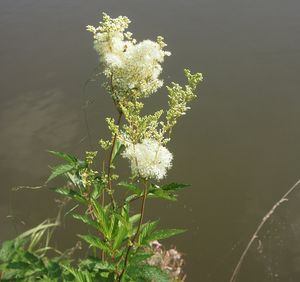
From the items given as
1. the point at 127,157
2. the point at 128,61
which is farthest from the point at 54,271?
the point at 128,61

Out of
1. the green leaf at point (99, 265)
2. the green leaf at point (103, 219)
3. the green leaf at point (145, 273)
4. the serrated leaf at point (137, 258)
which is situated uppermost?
the green leaf at point (103, 219)

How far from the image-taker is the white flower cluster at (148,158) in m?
2.43

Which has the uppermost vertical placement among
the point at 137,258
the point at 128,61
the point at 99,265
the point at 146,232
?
the point at 128,61

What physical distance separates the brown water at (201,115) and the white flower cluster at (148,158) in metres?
2.50

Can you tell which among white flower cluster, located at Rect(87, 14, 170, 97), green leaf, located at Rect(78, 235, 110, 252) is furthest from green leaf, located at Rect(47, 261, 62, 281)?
white flower cluster, located at Rect(87, 14, 170, 97)

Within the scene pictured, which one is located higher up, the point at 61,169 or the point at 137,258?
the point at 61,169

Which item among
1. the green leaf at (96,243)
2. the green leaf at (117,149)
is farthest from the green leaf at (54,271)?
the green leaf at (117,149)

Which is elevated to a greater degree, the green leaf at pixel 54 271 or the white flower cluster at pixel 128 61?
the white flower cluster at pixel 128 61

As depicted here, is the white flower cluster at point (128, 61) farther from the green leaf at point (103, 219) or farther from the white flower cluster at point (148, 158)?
the green leaf at point (103, 219)

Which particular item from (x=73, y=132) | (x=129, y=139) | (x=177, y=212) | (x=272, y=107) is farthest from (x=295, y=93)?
(x=129, y=139)

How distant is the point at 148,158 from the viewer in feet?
8.03

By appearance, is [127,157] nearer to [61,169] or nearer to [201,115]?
[61,169]

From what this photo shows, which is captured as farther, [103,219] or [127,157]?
[103,219]

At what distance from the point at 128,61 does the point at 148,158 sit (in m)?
0.64
